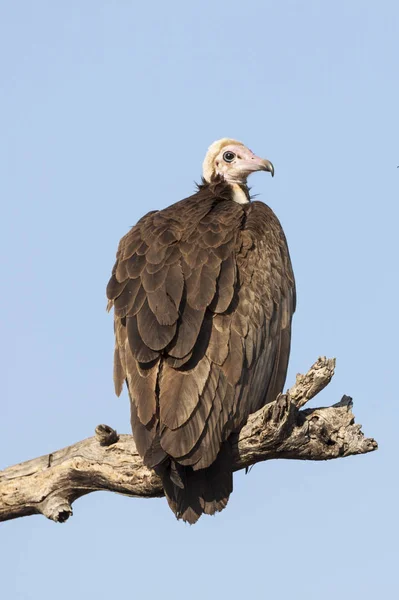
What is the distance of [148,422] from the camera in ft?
32.8

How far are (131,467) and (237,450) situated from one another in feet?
3.18

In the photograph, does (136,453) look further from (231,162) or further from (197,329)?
(231,162)

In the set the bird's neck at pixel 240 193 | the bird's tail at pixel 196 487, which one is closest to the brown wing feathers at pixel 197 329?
the bird's tail at pixel 196 487

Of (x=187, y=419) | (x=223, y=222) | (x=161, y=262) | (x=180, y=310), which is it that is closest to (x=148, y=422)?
(x=187, y=419)

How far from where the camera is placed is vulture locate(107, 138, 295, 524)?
1002 cm

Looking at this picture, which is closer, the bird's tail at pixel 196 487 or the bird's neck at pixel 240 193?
the bird's tail at pixel 196 487

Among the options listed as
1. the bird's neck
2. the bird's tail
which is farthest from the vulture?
the bird's neck

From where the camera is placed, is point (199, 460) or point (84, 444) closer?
point (199, 460)

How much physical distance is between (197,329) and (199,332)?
0.21ft

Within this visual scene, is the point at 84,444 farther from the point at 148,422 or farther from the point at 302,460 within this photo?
the point at 302,460

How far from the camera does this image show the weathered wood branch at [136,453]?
32.6 feet

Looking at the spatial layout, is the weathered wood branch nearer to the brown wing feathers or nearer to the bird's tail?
the bird's tail

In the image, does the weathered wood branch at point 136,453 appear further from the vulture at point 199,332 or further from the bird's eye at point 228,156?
the bird's eye at point 228,156

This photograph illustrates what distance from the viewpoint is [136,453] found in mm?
10320
